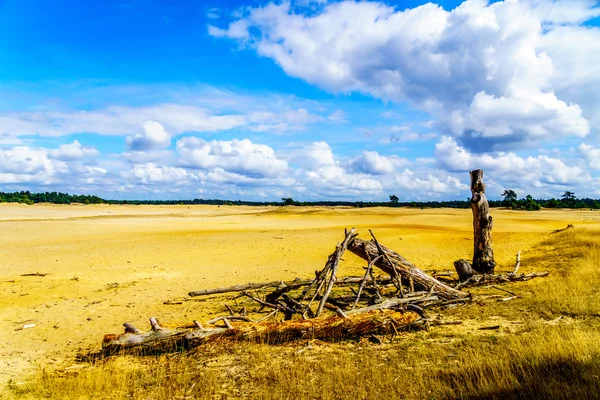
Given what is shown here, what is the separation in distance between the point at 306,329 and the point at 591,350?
4712mm

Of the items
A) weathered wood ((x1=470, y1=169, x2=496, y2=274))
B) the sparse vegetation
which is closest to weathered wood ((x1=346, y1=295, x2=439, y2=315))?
the sparse vegetation

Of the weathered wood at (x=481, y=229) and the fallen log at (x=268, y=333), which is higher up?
the weathered wood at (x=481, y=229)

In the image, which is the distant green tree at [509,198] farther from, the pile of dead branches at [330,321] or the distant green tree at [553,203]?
the pile of dead branches at [330,321]

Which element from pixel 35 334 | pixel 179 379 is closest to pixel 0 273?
pixel 35 334

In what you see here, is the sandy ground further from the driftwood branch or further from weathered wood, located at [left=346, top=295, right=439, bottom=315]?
weathered wood, located at [left=346, top=295, right=439, bottom=315]

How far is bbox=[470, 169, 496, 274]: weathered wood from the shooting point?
45.5 feet

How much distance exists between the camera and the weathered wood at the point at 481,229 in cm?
1386

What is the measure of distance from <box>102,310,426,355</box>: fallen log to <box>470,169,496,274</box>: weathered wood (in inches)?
258

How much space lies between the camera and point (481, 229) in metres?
14.1

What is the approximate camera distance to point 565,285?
37.0 feet

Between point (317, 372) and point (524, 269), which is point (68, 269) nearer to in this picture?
point (317, 372)

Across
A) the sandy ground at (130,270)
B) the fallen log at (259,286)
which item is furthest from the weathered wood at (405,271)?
the sandy ground at (130,270)

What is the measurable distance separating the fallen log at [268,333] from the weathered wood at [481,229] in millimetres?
6556

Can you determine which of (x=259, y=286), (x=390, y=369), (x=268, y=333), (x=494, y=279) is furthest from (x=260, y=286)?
(x=494, y=279)
